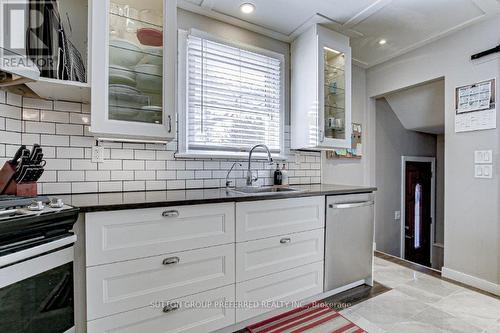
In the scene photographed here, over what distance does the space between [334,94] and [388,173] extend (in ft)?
5.94

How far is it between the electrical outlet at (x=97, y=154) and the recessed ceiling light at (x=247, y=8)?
1.64 meters

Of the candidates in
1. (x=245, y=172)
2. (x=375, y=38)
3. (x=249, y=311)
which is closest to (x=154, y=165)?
(x=245, y=172)

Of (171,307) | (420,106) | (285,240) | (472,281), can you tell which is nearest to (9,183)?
(171,307)

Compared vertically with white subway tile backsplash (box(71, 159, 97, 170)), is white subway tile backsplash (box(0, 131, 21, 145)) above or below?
above

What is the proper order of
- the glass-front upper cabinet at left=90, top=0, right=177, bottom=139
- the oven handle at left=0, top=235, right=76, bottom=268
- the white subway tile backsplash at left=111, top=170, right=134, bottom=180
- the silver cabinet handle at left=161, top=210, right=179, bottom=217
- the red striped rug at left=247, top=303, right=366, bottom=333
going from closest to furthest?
the oven handle at left=0, top=235, right=76, bottom=268
the silver cabinet handle at left=161, top=210, right=179, bottom=217
the glass-front upper cabinet at left=90, top=0, right=177, bottom=139
the red striped rug at left=247, top=303, right=366, bottom=333
the white subway tile backsplash at left=111, top=170, right=134, bottom=180

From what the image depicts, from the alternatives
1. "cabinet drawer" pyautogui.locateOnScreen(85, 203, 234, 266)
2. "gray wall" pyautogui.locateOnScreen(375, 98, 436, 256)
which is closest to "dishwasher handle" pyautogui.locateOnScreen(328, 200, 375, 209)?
"cabinet drawer" pyautogui.locateOnScreen(85, 203, 234, 266)

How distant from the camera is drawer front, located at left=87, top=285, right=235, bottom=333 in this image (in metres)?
1.32

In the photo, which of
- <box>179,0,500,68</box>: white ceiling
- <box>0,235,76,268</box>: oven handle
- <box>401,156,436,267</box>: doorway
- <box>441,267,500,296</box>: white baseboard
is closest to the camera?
<box>0,235,76,268</box>: oven handle

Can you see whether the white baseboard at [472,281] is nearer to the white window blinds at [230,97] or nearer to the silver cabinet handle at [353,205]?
the silver cabinet handle at [353,205]

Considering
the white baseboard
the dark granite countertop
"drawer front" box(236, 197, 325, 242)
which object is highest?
the dark granite countertop

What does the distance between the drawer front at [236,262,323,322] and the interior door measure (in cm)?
270

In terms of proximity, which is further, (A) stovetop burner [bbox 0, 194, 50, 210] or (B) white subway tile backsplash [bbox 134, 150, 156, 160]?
(B) white subway tile backsplash [bbox 134, 150, 156, 160]

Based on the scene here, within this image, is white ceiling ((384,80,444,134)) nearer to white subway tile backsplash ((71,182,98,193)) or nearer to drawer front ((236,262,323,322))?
drawer front ((236,262,323,322))

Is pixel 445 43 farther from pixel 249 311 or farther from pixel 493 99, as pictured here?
pixel 249 311
